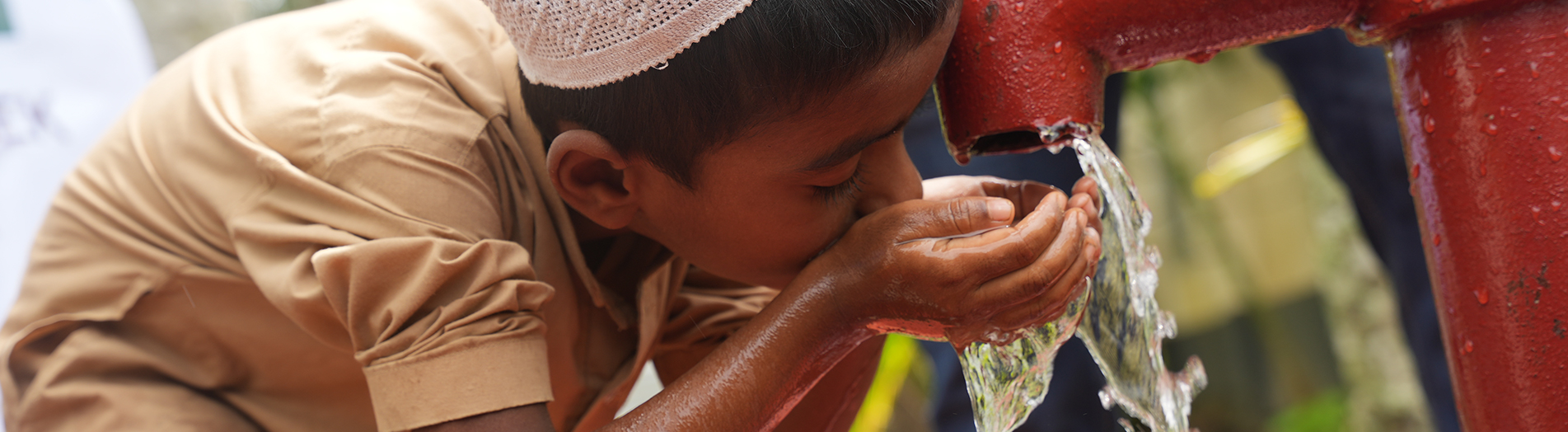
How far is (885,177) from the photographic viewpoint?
824 mm

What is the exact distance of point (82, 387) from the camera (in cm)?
90

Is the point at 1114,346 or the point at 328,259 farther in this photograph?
the point at 1114,346

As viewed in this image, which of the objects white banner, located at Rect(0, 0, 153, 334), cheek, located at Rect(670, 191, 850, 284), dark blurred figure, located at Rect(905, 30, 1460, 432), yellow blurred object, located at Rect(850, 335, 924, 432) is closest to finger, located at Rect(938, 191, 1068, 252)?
cheek, located at Rect(670, 191, 850, 284)

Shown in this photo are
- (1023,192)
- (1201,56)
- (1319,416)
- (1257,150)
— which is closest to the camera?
(1201,56)

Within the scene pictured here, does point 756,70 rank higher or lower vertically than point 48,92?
higher

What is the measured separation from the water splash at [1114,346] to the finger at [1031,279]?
0.07 m

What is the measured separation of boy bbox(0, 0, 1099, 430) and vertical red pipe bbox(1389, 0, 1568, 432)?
0.76 ft

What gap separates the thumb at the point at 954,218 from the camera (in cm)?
76

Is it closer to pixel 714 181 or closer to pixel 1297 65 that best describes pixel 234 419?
pixel 714 181

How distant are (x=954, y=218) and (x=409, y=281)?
38cm

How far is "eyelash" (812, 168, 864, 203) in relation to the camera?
80 cm

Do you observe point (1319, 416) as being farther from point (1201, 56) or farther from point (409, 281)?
point (409, 281)

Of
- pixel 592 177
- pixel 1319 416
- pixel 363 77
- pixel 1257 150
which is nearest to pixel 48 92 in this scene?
pixel 363 77

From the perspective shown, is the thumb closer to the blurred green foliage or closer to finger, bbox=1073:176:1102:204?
finger, bbox=1073:176:1102:204
